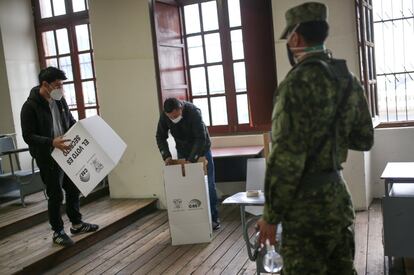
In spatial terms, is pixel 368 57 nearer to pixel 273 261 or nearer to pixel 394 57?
pixel 394 57

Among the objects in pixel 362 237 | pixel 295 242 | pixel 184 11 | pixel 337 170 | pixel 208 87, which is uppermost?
pixel 184 11

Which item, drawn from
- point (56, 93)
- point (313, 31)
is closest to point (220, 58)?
point (56, 93)

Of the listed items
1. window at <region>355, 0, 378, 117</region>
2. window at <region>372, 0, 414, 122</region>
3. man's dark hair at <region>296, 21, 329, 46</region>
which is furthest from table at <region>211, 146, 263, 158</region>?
man's dark hair at <region>296, 21, 329, 46</region>

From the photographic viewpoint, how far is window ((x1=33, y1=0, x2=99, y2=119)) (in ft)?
19.1

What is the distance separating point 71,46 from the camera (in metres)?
5.90

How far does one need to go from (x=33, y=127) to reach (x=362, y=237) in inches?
109

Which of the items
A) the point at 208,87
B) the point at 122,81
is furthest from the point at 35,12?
the point at 208,87

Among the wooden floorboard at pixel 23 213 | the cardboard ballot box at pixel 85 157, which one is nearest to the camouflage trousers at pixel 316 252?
the cardboard ballot box at pixel 85 157

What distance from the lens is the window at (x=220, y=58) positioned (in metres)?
4.83

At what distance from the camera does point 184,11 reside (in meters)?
5.38

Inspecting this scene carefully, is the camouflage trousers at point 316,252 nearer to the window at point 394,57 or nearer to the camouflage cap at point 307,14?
the camouflage cap at point 307,14

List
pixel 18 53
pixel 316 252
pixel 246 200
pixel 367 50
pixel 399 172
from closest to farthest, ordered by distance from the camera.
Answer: pixel 316 252 < pixel 246 200 < pixel 399 172 < pixel 367 50 < pixel 18 53

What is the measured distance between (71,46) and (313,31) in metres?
4.90

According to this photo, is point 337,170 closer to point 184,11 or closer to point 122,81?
point 122,81
